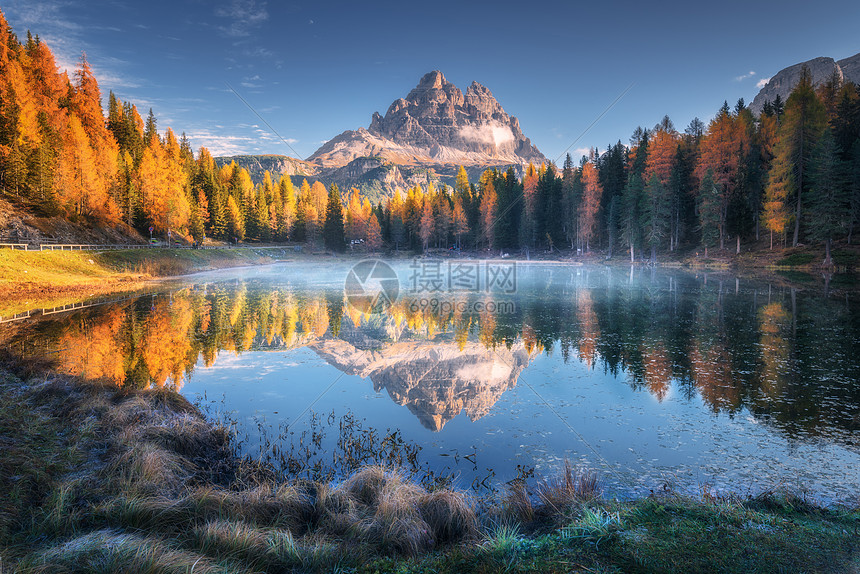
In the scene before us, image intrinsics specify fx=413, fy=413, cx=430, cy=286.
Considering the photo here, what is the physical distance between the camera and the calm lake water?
8.16m

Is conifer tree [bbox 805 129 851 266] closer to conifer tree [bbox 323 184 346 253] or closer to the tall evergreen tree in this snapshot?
the tall evergreen tree

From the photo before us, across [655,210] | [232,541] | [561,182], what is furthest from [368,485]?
[561,182]

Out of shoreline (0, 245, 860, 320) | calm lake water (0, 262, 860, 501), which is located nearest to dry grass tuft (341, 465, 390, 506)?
calm lake water (0, 262, 860, 501)

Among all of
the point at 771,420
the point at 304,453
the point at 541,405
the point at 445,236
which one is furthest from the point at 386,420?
the point at 445,236

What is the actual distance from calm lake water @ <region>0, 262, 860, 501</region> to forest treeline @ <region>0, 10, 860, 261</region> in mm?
23998

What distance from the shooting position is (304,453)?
859 cm

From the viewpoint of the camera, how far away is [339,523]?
18.5ft

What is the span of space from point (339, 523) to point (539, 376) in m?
9.34

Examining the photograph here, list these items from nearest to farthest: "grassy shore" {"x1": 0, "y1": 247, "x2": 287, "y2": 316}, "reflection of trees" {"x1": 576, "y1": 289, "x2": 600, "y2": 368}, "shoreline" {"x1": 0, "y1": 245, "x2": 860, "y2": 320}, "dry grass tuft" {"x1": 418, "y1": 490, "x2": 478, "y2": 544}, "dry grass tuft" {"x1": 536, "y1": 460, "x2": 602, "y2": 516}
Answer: "dry grass tuft" {"x1": 418, "y1": 490, "x2": 478, "y2": 544} → "dry grass tuft" {"x1": 536, "y1": 460, "x2": 602, "y2": 516} → "reflection of trees" {"x1": 576, "y1": 289, "x2": 600, "y2": 368} → "grassy shore" {"x1": 0, "y1": 247, "x2": 287, "y2": 316} → "shoreline" {"x1": 0, "y1": 245, "x2": 860, "y2": 320}

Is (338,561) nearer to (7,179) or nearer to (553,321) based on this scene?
(553,321)

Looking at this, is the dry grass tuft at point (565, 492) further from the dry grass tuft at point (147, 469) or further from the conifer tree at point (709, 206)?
the conifer tree at point (709, 206)

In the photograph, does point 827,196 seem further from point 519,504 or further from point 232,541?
point 232,541

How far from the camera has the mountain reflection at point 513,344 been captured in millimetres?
11453

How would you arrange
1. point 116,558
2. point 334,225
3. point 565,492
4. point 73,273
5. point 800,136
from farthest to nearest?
point 334,225
point 800,136
point 73,273
point 565,492
point 116,558
